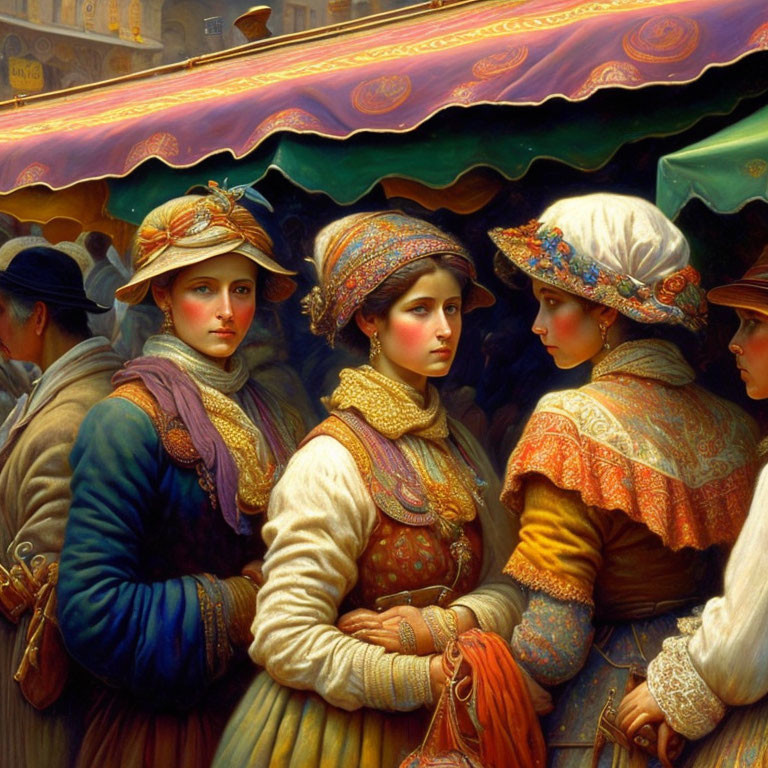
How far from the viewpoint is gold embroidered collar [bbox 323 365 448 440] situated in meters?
5.13

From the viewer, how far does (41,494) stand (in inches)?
231

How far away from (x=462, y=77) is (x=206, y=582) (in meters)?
1.95

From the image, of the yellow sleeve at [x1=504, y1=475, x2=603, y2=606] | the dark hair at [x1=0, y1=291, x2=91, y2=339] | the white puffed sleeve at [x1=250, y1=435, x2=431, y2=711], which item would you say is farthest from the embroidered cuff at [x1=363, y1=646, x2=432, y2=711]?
the dark hair at [x1=0, y1=291, x2=91, y2=339]

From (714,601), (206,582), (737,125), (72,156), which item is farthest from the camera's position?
(72,156)

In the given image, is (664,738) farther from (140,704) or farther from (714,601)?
(140,704)

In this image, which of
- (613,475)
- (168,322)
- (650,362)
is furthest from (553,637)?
(168,322)

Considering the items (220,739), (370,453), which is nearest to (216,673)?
(220,739)

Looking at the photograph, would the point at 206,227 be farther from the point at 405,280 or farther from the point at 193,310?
the point at 405,280

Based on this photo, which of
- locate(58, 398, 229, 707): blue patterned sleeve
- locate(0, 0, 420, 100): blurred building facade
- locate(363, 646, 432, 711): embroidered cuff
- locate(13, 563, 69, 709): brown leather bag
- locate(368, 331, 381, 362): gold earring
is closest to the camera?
locate(363, 646, 432, 711): embroidered cuff

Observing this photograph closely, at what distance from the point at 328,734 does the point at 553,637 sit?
2.93 feet

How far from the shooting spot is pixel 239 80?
20.2 ft

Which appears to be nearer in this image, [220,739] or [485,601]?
[485,601]

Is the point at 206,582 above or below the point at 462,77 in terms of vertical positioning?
below

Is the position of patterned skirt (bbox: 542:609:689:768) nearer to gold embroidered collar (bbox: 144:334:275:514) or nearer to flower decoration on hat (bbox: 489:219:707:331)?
flower decoration on hat (bbox: 489:219:707:331)
